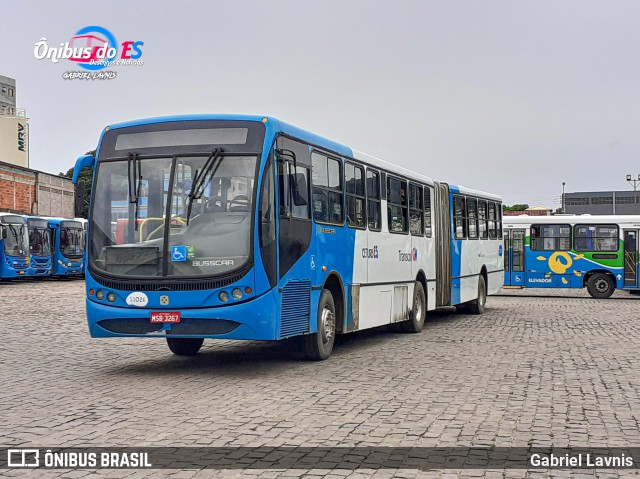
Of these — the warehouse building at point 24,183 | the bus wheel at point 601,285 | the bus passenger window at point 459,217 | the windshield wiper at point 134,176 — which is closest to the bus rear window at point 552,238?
the bus wheel at point 601,285

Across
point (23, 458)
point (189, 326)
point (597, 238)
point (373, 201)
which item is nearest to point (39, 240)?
point (597, 238)

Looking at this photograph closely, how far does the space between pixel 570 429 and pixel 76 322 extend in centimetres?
1468

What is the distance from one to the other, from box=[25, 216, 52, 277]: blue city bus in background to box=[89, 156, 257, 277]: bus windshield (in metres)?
34.9

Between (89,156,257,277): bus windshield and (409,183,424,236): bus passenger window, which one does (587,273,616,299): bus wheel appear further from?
(89,156,257,277): bus windshield

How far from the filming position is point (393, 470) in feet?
21.0

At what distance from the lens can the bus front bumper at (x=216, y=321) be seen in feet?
35.4

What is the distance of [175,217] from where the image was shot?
11086mm

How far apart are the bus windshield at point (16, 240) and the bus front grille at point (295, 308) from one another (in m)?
32.9

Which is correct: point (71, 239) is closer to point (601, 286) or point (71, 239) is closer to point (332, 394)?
point (601, 286)

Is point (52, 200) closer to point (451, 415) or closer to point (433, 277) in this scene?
point (433, 277)

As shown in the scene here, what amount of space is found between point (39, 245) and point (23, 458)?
4094 centimetres

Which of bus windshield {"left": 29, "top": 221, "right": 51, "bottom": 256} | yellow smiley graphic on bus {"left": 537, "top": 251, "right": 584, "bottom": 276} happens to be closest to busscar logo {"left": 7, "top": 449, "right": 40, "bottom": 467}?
yellow smiley graphic on bus {"left": 537, "top": 251, "right": 584, "bottom": 276}

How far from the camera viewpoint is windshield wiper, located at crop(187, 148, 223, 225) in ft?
36.3

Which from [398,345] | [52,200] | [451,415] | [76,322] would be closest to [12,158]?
[52,200]
